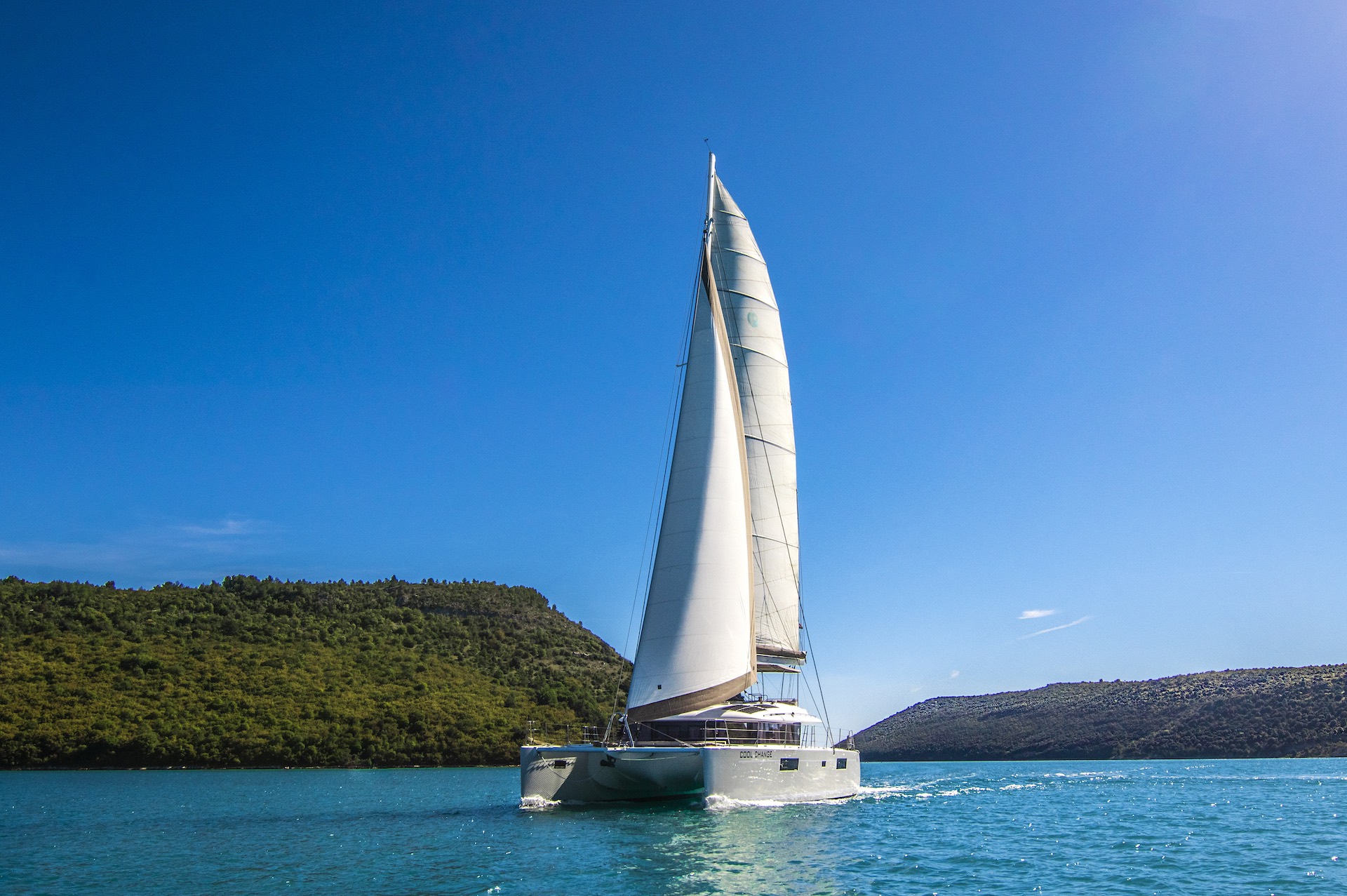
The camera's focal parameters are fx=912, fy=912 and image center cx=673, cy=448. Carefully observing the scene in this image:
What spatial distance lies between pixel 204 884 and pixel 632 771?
1185cm

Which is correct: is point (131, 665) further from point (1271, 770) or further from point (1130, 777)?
point (1271, 770)

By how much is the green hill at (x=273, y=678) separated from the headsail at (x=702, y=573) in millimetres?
44353

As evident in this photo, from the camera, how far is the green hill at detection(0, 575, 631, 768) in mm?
59719

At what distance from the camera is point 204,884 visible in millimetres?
16234

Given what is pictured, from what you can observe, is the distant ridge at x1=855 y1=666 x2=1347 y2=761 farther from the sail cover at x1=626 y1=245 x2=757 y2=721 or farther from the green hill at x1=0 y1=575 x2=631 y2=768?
the sail cover at x1=626 y1=245 x2=757 y2=721

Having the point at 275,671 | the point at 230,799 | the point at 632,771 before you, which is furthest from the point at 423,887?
the point at 275,671

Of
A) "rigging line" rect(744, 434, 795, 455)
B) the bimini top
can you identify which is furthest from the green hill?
the bimini top

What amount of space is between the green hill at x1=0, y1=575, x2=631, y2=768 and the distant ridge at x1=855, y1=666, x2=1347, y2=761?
44.3 metres

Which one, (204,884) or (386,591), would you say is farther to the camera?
(386,591)

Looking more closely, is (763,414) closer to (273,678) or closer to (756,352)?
(756,352)

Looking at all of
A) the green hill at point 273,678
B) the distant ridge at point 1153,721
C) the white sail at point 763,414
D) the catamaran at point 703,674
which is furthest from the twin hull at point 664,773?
the distant ridge at point 1153,721

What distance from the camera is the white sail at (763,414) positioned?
115 ft

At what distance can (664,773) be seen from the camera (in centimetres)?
2522

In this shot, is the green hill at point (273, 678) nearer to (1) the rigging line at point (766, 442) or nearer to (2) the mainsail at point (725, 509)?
(2) the mainsail at point (725, 509)
